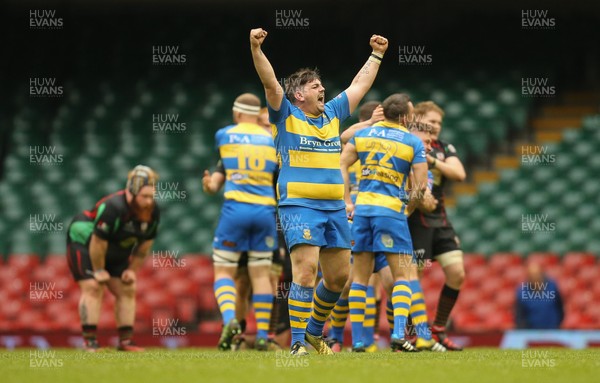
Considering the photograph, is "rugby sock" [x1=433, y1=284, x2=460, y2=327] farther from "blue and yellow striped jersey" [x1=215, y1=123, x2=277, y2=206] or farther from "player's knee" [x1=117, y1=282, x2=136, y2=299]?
"player's knee" [x1=117, y1=282, x2=136, y2=299]

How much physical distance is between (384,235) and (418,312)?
3.39ft

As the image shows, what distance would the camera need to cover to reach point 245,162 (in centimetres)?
989

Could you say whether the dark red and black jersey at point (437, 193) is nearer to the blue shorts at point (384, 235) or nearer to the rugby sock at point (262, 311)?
the blue shorts at point (384, 235)

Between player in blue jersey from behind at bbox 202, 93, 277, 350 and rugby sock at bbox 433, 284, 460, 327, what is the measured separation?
1.75 meters

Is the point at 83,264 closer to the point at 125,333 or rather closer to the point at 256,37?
the point at 125,333

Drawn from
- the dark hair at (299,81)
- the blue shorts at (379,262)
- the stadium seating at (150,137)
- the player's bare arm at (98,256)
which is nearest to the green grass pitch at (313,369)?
the blue shorts at (379,262)

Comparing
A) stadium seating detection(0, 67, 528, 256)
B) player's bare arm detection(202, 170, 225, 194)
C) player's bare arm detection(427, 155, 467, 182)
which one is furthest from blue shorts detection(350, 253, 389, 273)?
stadium seating detection(0, 67, 528, 256)

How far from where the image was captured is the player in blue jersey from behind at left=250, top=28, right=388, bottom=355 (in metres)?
7.12

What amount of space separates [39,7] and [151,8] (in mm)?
2213

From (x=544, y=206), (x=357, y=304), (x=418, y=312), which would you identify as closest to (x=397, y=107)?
(x=357, y=304)

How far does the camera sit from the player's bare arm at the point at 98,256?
9867 millimetres

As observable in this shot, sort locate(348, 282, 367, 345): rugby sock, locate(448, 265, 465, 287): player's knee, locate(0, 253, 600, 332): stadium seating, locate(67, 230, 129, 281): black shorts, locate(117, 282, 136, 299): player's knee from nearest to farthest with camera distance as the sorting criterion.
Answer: locate(348, 282, 367, 345): rugby sock, locate(448, 265, 465, 287): player's knee, locate(67, 230, 129, 281): black shorts, locate(117, 282, 136, 299): player's knee, locate(0, 253, 600, 332): stadium seating

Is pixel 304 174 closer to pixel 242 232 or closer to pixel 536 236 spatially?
pixel 242 232

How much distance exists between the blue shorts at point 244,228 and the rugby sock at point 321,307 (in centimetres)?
229
